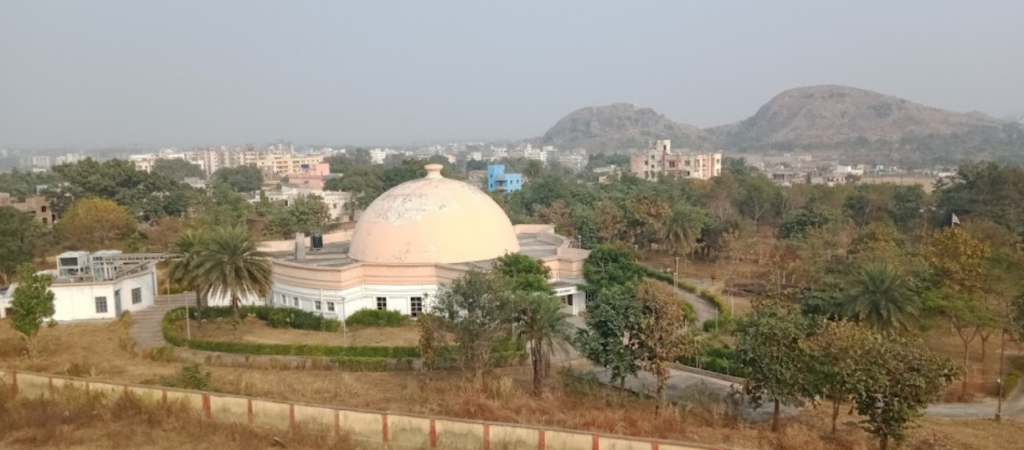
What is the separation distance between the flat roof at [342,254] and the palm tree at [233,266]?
4304mm

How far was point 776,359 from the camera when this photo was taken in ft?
59.5

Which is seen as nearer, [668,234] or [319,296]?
[319,296]

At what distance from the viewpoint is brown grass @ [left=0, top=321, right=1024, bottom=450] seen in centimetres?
1784

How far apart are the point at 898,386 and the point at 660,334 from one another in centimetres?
605

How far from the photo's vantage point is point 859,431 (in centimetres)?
1880

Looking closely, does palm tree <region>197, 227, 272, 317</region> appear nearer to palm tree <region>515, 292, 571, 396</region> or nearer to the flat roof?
the flat roof

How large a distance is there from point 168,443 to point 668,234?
35136 mm

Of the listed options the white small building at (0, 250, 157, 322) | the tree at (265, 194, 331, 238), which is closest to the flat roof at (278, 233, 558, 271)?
the white small building at (0, 250, 157, 322)

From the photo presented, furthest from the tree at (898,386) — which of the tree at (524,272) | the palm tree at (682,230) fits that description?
the palm tree at (682,230)

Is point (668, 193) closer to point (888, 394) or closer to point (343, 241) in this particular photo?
point (343, 241)

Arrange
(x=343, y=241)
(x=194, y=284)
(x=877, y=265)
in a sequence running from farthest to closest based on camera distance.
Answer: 1. (x=343, y=241)
2. (x=194, y=284)
3. (x=877, y=265)

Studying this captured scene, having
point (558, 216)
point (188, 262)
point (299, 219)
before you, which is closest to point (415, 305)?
point (188, 262)

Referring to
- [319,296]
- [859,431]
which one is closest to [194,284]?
[319,296]

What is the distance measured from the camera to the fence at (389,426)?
16156 millimetres
